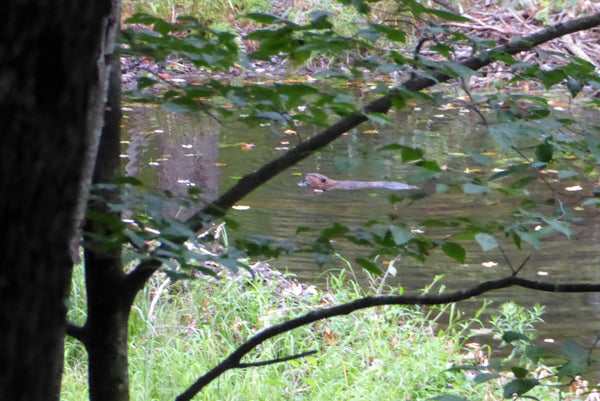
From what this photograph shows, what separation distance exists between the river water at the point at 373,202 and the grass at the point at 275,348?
1.28 ft

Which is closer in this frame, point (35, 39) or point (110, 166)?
point (35, 39)

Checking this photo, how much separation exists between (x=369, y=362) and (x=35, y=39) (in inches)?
125

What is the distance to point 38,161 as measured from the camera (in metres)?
0.59

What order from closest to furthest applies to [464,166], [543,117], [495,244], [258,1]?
[495,244] < [543,117] < [464,166] < [258,1]

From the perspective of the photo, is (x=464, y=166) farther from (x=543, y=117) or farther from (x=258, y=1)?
(x=258, y=1)

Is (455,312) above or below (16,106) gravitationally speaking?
below

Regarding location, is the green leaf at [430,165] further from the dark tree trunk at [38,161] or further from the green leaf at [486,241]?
the dark tree trunk at [38,161]

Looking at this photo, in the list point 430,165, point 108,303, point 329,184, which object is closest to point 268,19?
point 430,165

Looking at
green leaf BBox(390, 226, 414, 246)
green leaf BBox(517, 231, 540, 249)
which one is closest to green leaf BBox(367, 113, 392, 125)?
green leaf BBox(390, 226, 414, 246)

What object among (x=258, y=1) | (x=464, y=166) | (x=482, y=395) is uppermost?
(x=258, y=1)

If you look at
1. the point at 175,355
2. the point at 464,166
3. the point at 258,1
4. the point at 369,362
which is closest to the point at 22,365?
the point at 175,355

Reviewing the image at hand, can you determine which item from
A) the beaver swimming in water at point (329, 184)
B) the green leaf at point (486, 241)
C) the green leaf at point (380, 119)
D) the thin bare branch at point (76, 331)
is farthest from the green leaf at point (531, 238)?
the beaver swimming in water at point (329, 184)

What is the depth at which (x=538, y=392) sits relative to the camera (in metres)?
3.32

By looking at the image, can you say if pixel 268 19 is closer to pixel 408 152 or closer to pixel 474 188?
pixel 408 152
